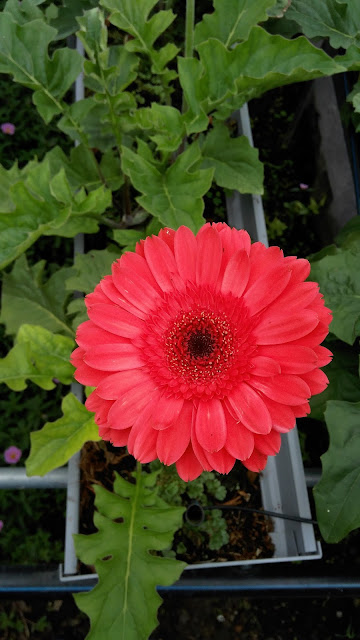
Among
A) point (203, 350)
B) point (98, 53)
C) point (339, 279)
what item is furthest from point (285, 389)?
point (98, 53)

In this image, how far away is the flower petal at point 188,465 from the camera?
0.70m

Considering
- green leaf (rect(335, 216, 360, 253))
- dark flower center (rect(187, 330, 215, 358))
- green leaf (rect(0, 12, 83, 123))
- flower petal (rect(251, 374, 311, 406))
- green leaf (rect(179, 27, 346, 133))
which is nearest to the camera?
flower petal (rect(251, 374, 311, 406))

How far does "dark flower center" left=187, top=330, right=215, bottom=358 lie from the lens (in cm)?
75

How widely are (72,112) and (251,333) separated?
66cm

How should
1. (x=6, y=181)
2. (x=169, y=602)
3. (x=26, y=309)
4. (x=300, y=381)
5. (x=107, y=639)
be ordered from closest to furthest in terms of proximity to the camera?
1. (x=300, y=381)
2. (x=107, y=639)
3. (x=6, y=181)
4. (x=26, y=309)
5. (x=169, y=602)

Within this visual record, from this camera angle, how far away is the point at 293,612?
1331 mm

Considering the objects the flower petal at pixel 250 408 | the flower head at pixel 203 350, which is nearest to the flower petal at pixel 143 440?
the flower head at pixel 203 350

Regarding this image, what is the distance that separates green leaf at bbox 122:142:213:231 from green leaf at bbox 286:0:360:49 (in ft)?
1.15

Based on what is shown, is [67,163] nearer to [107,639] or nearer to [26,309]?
[26,309]

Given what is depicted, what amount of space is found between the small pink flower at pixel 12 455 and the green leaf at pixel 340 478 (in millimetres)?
797

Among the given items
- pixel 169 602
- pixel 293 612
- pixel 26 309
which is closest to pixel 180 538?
pixel 169 602

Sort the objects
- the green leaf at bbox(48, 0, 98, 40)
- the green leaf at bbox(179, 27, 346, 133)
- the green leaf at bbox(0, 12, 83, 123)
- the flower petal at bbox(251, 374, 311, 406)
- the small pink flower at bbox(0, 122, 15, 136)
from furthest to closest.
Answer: the small pink flower at bbox(0, 122, 15, 136) < the green leaf at bbox(48, 0, 98, 40) < the green leaf at bbox(0, 12, 83, 123) < the green leaf at bbox(179, 27, 346, 133) < the flower petal at bbox(251, 374, 311, 406)

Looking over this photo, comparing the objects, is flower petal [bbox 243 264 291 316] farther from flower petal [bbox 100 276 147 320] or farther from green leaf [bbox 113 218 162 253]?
green leaf [bbox 113 218 162 253]

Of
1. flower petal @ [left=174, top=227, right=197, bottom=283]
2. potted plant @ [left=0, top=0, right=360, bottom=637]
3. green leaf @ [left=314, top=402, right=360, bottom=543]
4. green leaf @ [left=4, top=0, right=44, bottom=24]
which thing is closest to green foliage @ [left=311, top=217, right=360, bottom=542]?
green leaf @ [left=314, top=402, right=360, bottom=543]
